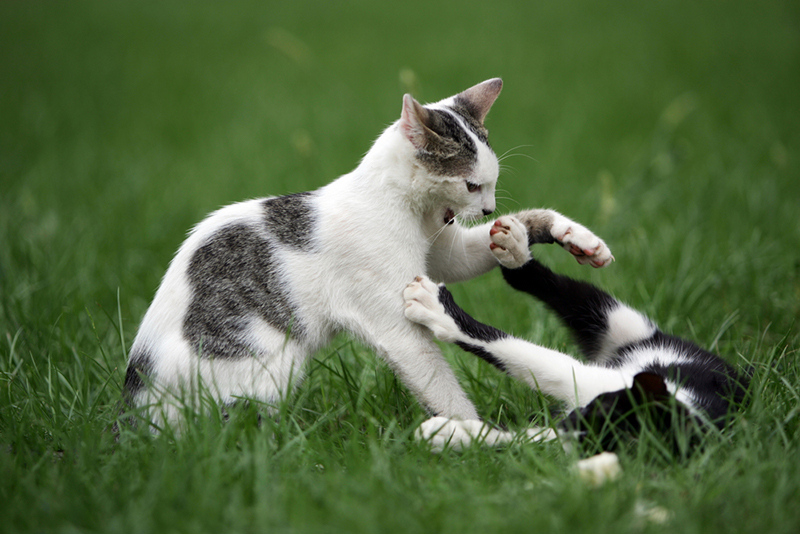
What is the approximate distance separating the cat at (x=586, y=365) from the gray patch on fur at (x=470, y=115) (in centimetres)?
33

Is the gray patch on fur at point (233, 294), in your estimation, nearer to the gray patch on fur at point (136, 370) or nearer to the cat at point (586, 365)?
the gray patch on fur at point (136, 370)

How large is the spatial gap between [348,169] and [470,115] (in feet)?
9.07

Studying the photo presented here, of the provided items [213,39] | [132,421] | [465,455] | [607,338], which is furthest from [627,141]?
[213,39]

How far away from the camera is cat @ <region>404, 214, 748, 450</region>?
5.88ft

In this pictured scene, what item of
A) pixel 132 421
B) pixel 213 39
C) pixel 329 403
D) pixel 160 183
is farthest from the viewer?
pixel 213 39

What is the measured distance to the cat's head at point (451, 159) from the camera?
2.05 meters

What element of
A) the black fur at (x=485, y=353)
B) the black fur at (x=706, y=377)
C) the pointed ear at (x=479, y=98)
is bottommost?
the black fur at (x=706, y=377)

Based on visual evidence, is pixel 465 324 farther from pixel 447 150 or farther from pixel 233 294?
pixel 233 294

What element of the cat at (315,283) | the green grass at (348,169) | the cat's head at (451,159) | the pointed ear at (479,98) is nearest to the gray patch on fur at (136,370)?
the cat at (315,283)

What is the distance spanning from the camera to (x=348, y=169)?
5004 mm

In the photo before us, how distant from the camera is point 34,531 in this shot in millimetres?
1490

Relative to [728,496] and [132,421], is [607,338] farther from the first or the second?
[132,421]

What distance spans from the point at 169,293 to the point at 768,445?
78.8 inches

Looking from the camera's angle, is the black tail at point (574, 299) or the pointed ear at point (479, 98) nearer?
the pointed ear at point (479, 98)
